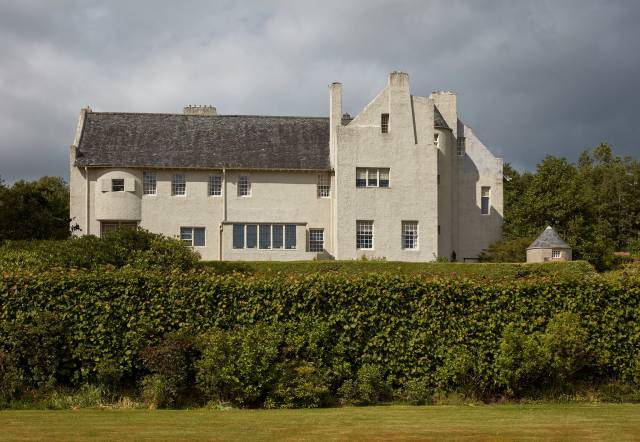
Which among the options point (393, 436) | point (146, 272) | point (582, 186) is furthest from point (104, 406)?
point (582, 186)

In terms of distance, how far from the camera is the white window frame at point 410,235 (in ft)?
159

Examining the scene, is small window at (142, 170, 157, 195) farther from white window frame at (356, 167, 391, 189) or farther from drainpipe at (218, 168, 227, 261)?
white window frame at (356, 167, 391, 189)

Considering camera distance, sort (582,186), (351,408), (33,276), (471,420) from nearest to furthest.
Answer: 1. (471,420)
2. (351,408)
3. (33,276)
4. (582,186)

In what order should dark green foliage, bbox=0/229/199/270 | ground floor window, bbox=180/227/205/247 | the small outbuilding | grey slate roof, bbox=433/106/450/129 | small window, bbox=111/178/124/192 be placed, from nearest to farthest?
dark green foliage, bbox=0/229/199/270, the small outbuilding, small window, bbox=111/178/124/192, ground floor window, bbox=180/227/205/247, grey slate roof, bbox=433/106/450/129

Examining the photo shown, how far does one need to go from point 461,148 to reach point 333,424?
41948 mm

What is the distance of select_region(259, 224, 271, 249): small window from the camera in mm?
48812

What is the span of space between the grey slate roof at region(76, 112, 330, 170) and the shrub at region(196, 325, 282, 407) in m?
32.8

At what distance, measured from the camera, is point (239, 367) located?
1767 centimetres

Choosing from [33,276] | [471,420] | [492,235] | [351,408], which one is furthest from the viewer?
[492,235]

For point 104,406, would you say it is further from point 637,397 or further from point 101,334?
point 637,397

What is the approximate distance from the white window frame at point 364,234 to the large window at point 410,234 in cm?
204

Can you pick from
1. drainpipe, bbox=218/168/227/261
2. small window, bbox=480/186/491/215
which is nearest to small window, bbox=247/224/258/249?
drainpipe, bbox=218/168/227/261

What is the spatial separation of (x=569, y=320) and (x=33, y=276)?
1346cm

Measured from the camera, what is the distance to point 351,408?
1784cm
